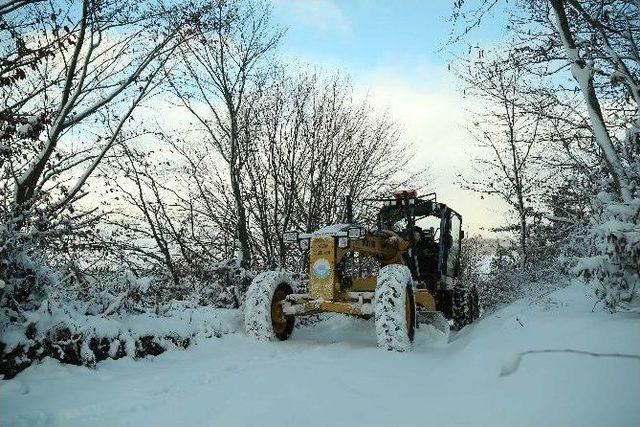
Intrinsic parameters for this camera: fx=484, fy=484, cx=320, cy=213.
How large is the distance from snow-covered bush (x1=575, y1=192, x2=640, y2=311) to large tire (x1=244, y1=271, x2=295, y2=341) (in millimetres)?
3790

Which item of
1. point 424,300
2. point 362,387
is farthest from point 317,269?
point 362,387

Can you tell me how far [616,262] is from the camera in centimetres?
481

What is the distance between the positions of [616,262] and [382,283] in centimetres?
254

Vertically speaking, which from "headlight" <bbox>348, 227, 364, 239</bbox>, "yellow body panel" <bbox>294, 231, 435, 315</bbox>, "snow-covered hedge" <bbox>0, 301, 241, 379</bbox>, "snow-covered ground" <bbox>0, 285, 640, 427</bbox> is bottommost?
"snow-covered ground" <bbox>0, 285, 640, 427</bbox>

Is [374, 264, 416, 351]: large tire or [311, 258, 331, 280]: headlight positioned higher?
[311, 258, 331, 280]: headlight

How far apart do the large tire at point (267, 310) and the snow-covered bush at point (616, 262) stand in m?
3.79

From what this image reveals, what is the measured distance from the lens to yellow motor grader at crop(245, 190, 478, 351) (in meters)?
5.97

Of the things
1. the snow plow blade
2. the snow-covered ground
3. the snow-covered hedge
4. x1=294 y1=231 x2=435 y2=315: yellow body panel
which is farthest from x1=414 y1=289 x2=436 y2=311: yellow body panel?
the snow-covered hedge

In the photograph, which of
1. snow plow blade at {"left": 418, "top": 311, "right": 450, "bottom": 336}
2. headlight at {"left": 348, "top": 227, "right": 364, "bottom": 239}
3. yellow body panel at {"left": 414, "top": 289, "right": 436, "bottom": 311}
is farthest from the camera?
snow plow blade at {"left": 418, "top": 311, "right": 450, "bottom": 336}

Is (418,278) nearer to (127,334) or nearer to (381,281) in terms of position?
(381,281)

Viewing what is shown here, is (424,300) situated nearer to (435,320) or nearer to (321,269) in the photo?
(435,320)

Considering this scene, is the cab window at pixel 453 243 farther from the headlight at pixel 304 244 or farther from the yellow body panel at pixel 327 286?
the headlight at pixel 304 244

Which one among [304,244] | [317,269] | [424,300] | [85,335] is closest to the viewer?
[85,335]

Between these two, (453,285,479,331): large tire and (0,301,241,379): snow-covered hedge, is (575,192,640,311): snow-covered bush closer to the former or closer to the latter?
(453,285,479,331): large tire
